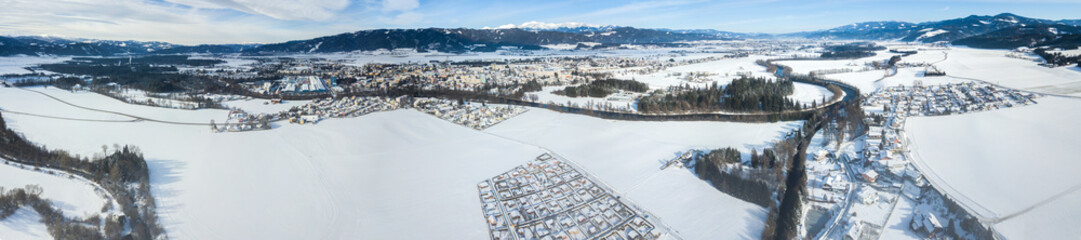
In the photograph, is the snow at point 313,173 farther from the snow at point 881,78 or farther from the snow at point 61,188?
the snow at point 881,78

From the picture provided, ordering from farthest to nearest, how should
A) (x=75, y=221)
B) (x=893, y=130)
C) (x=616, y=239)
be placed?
(x=893, y=130)
(x=75, y=221)
(x=616, y=239)

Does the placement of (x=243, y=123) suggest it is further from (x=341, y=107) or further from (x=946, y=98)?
(x=946, y=98)

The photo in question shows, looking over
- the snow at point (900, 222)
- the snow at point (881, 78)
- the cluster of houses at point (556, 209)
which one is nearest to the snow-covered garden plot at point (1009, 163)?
the snow at point (900, 222)

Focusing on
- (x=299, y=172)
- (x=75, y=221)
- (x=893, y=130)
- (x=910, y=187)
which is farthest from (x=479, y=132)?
(x=893, y=130)

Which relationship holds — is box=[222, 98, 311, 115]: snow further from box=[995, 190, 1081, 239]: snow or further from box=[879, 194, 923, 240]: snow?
box=[995, 190, 1081, 239]: snow

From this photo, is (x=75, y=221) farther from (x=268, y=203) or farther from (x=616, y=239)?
(x=616, y=239)

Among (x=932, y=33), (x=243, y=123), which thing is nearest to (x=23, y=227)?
(x=243, y=123)

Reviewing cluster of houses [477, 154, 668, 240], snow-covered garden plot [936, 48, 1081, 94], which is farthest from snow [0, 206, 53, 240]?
snow-covered garden plot [936, 48, 1081, 94]
